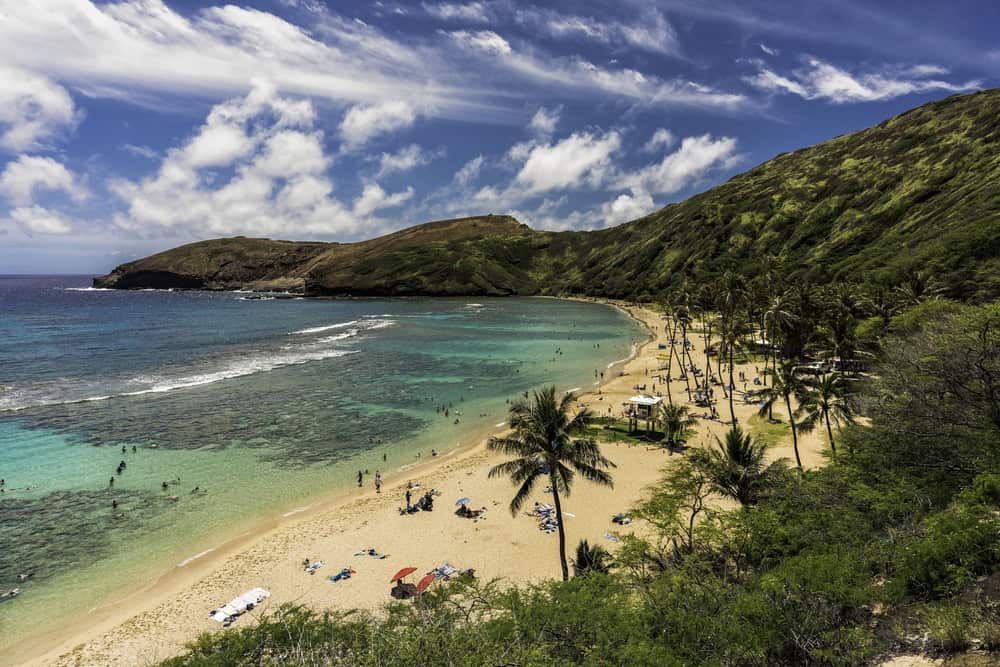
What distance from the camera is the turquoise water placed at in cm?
3105

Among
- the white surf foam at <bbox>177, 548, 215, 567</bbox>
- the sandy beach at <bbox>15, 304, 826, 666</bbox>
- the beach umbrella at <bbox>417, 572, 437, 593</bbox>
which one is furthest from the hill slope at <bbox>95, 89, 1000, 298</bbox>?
the white surf foam at <bbox>177, 548, 215, 567</bbox>

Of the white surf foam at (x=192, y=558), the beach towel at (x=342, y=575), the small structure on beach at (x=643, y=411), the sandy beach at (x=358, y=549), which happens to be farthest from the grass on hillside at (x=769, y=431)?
the white surf foam at (x=192, y=558)

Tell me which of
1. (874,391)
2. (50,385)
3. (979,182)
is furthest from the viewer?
(979,182)

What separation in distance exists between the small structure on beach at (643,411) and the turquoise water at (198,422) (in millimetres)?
15531

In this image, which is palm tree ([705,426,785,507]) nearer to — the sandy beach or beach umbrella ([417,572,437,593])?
the sandy beach

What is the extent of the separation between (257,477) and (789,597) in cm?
3858

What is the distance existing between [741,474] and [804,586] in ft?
31.7

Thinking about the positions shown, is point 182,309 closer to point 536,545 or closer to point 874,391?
point 536,545

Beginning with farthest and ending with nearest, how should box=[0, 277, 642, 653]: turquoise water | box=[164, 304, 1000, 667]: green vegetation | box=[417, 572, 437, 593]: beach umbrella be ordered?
box=[0, 277, 642, 653]: turquoise water → box=[417, 572, 437, 593]: beach umbrella → box=[164, 304, 1000, 667]: green vegetation

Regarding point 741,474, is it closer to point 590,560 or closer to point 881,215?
point 590,560

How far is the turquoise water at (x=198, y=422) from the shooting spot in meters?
31.0

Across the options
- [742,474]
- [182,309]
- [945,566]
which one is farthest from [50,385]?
[182,309]

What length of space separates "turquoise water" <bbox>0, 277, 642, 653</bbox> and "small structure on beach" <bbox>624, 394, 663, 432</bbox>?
51.0ft

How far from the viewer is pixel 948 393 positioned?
2261 centimetres
